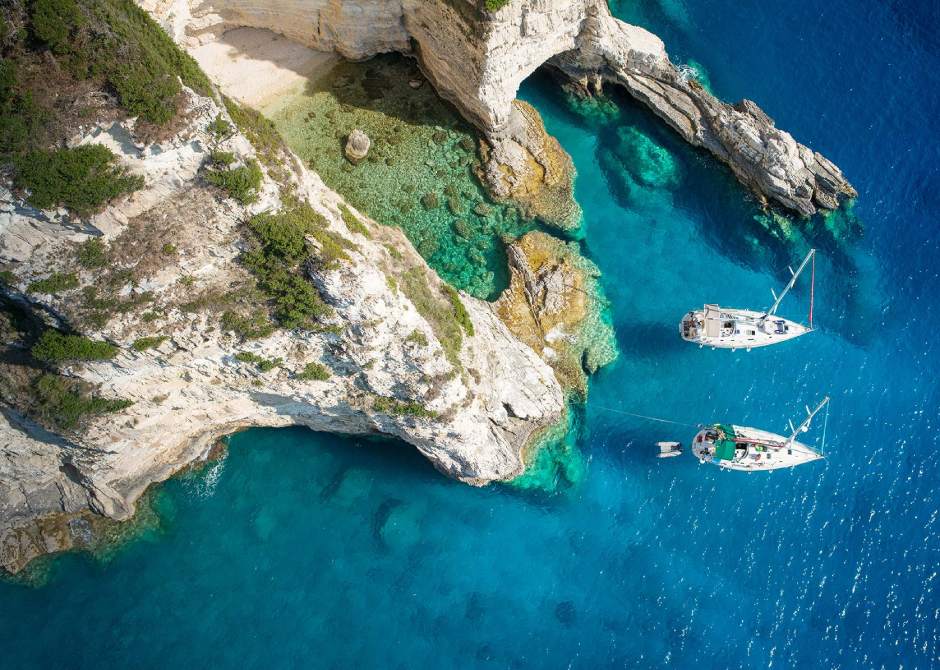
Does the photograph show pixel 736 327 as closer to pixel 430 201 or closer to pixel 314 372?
pixel 430 201

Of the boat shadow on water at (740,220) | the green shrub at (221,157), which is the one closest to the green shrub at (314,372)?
the green shrub at (221,157)

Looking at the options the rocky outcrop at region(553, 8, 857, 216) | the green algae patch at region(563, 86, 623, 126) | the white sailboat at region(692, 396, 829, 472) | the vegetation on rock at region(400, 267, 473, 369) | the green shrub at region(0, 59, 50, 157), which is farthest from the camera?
the green algae patch at region(563, 86, 623, 126)

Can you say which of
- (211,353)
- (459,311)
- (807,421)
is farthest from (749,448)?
(211,353)

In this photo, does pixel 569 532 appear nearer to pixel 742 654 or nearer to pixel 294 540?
pixel 742 654

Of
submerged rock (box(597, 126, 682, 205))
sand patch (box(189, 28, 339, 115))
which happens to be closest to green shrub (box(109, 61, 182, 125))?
sand patch (box(189, 28, 339, 115))

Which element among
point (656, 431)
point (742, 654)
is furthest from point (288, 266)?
point (742, 654)

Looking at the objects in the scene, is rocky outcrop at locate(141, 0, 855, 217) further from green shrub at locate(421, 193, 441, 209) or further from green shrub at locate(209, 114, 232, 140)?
green shrub at locate(209, 114, 232, 140)

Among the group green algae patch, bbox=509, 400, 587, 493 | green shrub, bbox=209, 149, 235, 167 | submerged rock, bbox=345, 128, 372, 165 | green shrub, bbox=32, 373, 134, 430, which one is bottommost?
green shrub, bbox=32, 373, 134, 430
